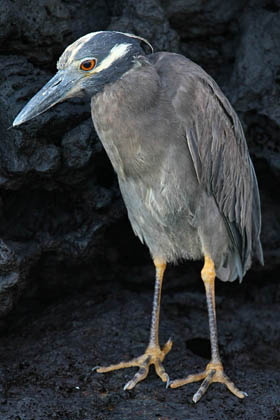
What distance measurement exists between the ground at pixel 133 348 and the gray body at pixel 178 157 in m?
0.55

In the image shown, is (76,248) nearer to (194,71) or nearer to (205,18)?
(194,71)

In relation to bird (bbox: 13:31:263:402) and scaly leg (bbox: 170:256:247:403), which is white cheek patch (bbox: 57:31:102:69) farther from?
scaly leg (bbox: 170:256:247:403)

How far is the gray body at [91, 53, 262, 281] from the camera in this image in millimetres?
2830

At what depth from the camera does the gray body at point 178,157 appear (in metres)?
2.83

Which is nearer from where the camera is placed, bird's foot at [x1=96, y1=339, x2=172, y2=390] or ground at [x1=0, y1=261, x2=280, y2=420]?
ground at [x1=0, y1=261, x2=280, y2=420]

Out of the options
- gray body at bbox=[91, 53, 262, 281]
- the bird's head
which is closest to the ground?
gray body at bbox=[91, 53, 262, 281]

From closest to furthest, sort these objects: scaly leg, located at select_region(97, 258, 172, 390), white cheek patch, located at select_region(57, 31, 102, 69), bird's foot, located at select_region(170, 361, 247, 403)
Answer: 1. white cheek patch, located at select_region(57, 31, 102, 69)
2. bird's foot, located at select_region(170, 361, 247, 403)
3. scaly leg, located at select_region(97, 258, 172, 390)

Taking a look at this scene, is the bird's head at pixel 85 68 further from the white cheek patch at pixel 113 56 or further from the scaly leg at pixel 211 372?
the scaly leg at pixel 211 372

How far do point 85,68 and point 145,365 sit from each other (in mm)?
1599

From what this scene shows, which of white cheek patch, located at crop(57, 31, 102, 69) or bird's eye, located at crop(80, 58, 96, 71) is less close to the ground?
white cheek patch, located at crop(57, 31, 102, 69)

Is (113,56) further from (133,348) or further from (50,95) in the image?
(133,348)

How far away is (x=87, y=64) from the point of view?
2.72m

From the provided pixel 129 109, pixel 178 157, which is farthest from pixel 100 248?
pixel 129 109

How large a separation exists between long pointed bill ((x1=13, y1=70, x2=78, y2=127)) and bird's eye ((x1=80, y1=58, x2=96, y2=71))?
7 cm
